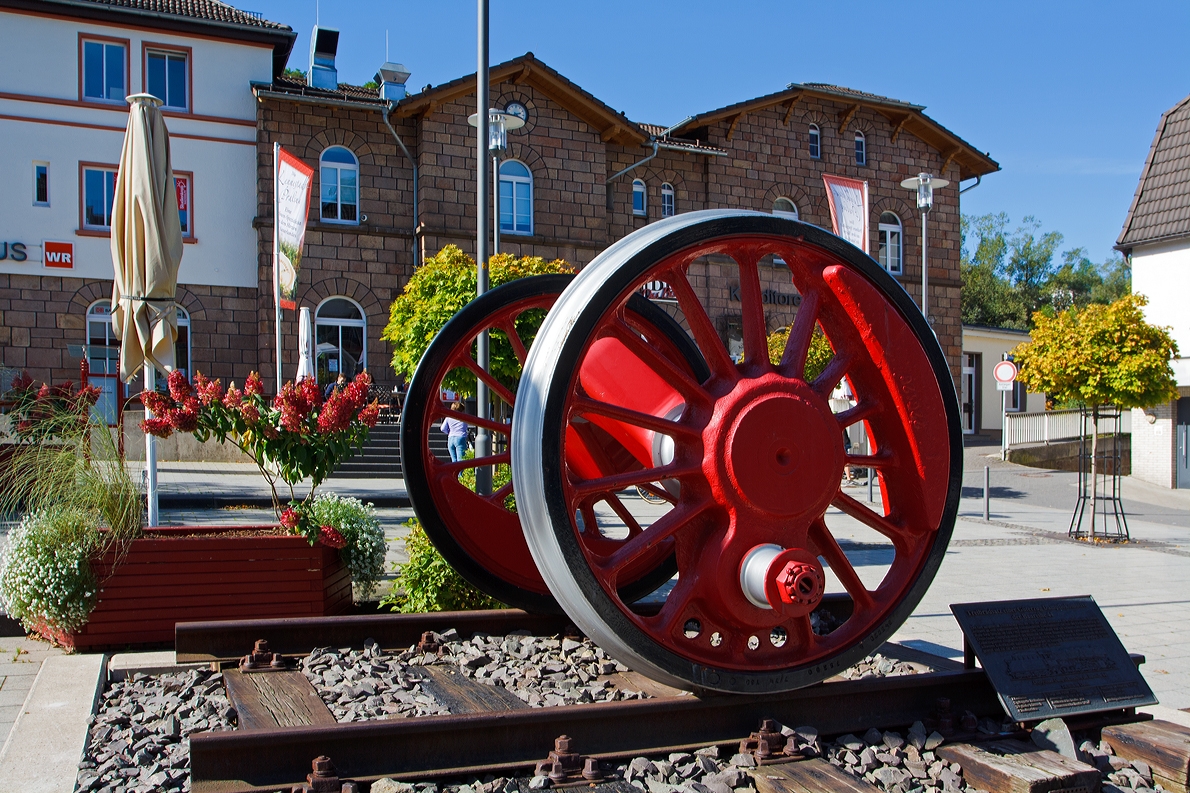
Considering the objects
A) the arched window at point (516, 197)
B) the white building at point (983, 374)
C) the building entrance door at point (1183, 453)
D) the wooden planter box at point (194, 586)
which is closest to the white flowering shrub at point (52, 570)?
the wooden planter box at point (194, 586)

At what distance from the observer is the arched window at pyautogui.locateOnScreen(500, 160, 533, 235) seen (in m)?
27.6

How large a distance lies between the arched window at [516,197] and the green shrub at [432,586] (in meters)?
22.3

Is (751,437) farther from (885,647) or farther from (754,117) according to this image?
(754,117)

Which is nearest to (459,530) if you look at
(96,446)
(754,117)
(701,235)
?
(701,235)

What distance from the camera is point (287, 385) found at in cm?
611

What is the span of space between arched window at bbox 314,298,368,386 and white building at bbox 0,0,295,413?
79.0 inches

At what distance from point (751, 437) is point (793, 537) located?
0.45m

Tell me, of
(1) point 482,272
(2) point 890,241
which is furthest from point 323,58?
(1) point 482,272

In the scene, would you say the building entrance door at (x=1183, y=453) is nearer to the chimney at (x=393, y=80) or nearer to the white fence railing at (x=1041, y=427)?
the white fence railing at (x=1041, y=427)

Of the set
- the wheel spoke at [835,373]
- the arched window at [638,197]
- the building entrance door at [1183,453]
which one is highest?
the arched window at [638,197]

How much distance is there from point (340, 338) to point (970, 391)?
2384 cm

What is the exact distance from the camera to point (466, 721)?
3.44 metres

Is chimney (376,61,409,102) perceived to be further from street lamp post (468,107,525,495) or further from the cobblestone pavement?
the cobblestone pavement

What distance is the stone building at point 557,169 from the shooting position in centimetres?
2594
